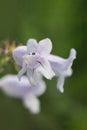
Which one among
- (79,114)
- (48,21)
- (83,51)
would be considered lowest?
(79,114)

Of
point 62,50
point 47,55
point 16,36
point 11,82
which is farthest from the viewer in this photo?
point 16,36

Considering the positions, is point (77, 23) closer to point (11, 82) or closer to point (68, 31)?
point (68, 31)

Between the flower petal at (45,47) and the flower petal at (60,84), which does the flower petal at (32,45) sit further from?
the flower petal at (60,84)

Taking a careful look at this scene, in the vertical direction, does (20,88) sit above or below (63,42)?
below

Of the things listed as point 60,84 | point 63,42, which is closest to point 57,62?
point 60,84

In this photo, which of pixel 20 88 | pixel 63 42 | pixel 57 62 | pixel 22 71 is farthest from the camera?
pixel 63 42

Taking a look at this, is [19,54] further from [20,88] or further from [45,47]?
[20,88]

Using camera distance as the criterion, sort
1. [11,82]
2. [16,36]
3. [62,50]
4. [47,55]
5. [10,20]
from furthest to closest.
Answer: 1. [10,20]
2. [16,36]
3. [62,50]
4. [11,82]
5. [47,55]

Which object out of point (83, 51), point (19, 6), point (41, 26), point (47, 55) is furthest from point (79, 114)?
point (47, 55)
